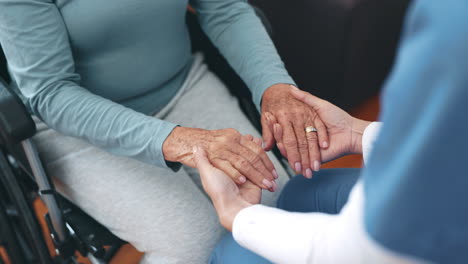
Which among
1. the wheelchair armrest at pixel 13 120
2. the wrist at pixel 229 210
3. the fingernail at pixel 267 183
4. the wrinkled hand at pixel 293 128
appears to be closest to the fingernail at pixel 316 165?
the wrinkled hand at pixel 293 128

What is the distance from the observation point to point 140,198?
93 cm

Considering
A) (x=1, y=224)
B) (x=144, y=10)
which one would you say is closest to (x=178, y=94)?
(x=144, y=10)

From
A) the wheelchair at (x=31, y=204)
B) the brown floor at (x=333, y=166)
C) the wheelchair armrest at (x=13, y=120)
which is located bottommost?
the brown floor at (x=333, y=166)

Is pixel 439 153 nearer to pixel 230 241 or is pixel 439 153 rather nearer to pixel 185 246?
pixel 230 241

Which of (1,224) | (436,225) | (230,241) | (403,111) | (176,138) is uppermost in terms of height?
(403,111)

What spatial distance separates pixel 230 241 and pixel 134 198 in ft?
0.84

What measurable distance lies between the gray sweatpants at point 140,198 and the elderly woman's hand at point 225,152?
0.14 meters

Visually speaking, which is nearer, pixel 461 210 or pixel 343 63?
pixel 461 210

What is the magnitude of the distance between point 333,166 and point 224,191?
40.9 inches

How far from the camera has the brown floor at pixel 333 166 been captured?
1.51 meters

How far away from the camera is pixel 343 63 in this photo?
1610 millimetres

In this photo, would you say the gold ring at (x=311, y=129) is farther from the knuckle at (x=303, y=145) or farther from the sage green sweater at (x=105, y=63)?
the sage green sweater at (x=105, y=63)

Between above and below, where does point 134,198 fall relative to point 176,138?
below

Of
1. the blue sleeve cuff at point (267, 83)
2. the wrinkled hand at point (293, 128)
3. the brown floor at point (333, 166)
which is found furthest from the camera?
the brown floor at point (333, 166)
